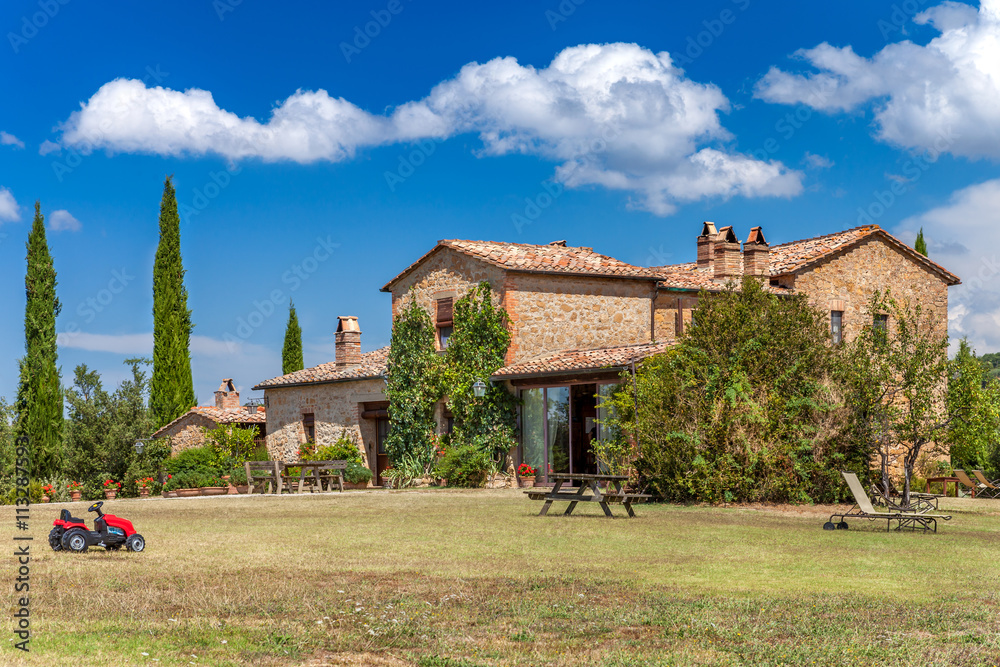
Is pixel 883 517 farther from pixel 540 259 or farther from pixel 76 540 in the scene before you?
pixel 540 259

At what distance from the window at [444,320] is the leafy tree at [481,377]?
48 centimetres

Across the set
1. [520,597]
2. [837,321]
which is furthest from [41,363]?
[520,597]

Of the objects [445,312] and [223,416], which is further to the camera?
[223,416]

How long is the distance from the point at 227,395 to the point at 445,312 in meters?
17.2

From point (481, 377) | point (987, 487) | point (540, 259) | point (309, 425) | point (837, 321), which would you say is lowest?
point (987, 487)

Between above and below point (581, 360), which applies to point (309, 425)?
below

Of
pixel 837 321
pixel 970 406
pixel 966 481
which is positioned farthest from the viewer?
pixel 837 321

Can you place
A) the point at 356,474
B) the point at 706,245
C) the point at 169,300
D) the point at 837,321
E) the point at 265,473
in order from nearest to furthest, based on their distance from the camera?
the point at 265,473 → the point at 356,474 → the point at 837,321 → the point at 706,245 → the point at 169,300

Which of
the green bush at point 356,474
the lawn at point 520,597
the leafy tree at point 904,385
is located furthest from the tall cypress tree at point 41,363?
the leafy tree at point 904,385

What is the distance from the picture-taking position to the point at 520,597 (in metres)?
7.14

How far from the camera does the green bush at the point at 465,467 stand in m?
22.6

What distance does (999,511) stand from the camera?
1652 centimetres

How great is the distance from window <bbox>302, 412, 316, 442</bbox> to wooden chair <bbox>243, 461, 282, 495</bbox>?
608 centimetres

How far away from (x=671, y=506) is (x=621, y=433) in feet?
11.5
